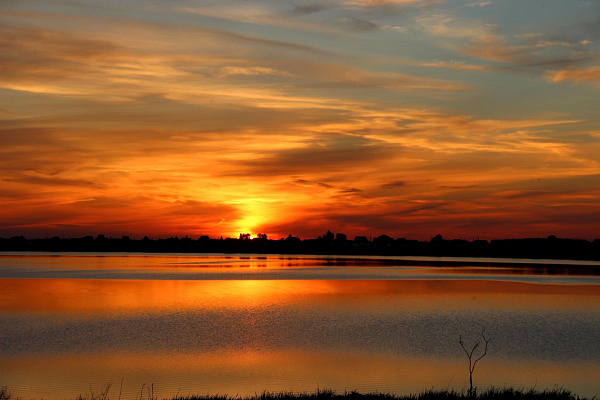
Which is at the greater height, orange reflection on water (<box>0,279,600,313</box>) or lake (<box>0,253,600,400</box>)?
orange reflection on water (<box>0,279,600,313</box>)

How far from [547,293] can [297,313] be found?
25.9 metres

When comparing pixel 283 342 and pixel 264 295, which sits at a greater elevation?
pixel 264 295

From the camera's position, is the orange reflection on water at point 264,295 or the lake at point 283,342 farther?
the orange reflection on water at point 264,295

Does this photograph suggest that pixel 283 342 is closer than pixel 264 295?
Yes

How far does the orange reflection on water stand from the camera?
40.2 metres

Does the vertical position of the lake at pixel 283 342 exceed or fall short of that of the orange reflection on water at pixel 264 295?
it falls short

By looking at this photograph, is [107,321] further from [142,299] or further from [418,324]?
[418,324]

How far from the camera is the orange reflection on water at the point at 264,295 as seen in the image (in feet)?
132

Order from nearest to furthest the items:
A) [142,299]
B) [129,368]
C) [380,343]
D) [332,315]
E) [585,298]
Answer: [129,368] < [380,343] < [332,315] < [142,299] < [585,298]

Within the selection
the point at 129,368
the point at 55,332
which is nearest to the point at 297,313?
the point at 55,332

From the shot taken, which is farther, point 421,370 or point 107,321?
point 107,321

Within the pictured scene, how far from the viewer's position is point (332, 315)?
1401 inches

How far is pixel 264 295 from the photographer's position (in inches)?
1921

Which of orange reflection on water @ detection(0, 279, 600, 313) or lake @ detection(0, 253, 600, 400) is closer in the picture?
lake @ detection(0, 253, 600, 400)
